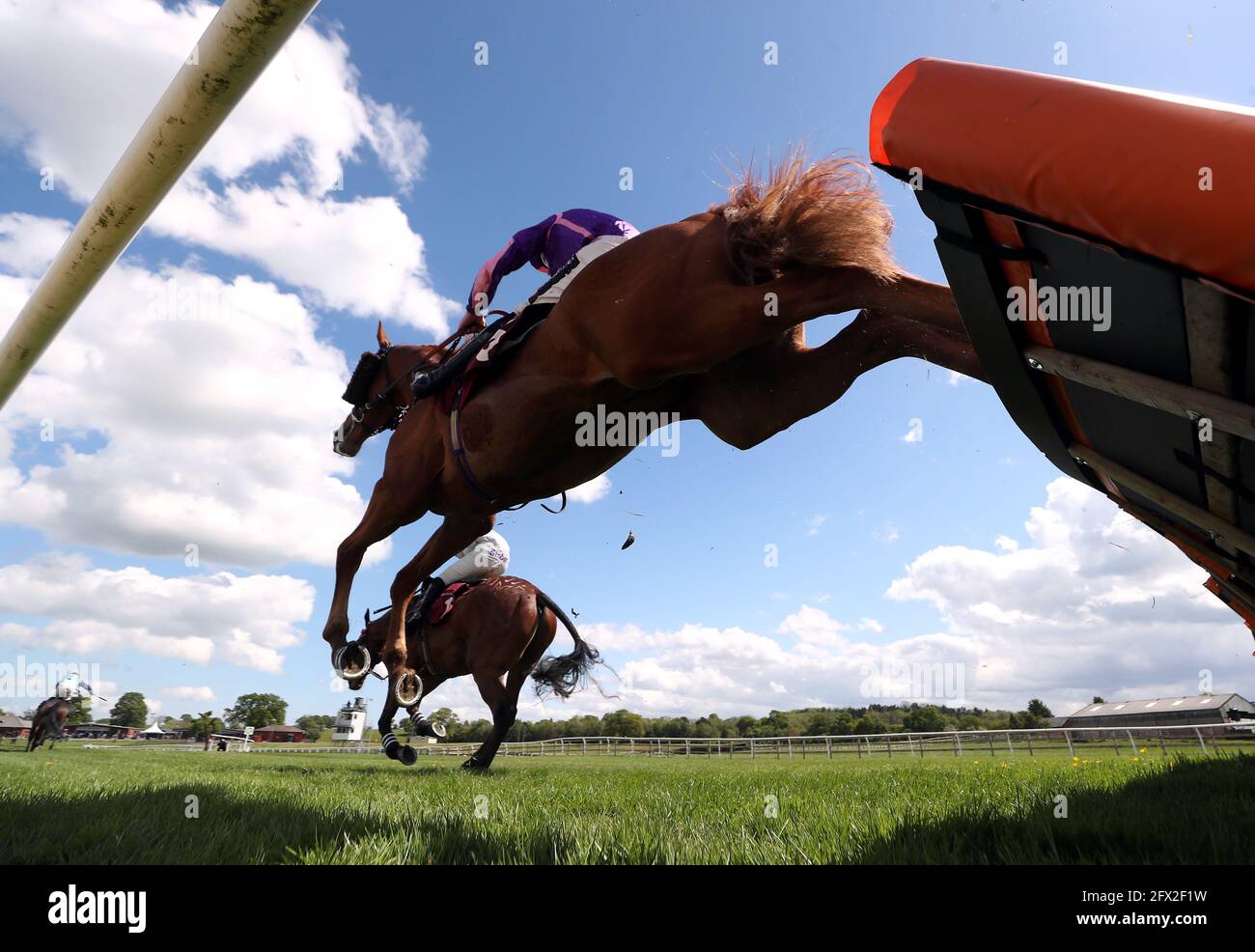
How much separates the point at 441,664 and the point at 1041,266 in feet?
33.7

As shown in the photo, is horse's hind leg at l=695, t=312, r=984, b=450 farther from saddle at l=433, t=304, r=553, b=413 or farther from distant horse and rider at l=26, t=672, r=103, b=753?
distant horse and rider at l=26, t=672, r=103, b=753

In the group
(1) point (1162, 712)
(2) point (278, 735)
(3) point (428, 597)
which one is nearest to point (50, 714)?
(3) point (428, 597)

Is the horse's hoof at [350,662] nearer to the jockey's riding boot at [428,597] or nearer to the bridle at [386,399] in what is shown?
the bridle at [386,399]

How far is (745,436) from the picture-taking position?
414cm

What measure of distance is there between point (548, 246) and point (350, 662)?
3616 millimetres

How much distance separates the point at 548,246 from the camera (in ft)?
16.1

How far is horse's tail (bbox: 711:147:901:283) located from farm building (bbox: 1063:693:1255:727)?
61047 mm

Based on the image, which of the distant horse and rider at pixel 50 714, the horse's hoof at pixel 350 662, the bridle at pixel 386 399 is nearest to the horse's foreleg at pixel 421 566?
the horse's hoof at pixel 350 662

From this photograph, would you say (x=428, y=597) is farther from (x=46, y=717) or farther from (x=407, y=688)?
(x=46, y=717)

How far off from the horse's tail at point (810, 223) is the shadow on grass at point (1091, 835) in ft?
7.54

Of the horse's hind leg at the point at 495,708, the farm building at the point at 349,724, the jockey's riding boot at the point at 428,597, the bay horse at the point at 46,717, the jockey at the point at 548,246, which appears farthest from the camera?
the farm building at the point at 349,724

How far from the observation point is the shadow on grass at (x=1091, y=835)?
83.4 inches
